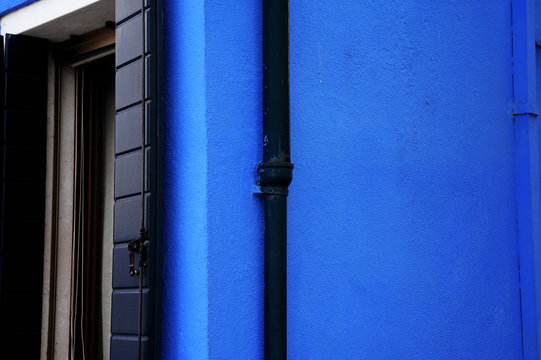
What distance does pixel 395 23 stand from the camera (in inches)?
123

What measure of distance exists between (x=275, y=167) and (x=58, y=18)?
4.18 ft

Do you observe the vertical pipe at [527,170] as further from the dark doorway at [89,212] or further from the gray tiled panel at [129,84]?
Answer: the gray tiled panel at [129,84]

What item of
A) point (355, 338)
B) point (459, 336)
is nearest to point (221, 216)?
point (355, 338)

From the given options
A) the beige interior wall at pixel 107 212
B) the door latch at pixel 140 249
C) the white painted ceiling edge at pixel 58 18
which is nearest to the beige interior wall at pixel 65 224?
the beige interior wall at pixel 107 212

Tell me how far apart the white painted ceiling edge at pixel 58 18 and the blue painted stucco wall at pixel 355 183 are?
2.02 ft

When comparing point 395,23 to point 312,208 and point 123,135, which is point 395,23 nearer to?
point 312,208

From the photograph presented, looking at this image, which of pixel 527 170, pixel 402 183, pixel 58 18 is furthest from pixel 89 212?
pixel 527 170

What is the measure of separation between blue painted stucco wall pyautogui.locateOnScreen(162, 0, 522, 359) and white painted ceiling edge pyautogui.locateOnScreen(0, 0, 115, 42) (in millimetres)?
616

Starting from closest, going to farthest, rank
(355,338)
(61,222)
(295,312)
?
(295,312) < (355,338) < (61,222)

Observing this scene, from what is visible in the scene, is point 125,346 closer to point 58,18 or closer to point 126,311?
point 126,311

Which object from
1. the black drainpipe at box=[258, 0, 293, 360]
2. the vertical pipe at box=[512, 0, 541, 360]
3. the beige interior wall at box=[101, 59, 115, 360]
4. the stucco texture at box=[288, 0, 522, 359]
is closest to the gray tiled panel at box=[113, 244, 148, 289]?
the black drainpipe at box=[258, 0, 293, 360]

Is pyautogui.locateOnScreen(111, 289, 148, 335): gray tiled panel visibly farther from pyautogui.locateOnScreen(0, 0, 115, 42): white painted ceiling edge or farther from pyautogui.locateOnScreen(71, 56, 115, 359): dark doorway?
pyautogui.locateOnScreen(0, 0, 115, 42): white painted ceiling edge

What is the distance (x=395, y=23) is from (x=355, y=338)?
1.41 m

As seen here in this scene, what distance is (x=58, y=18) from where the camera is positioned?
2992 mm
